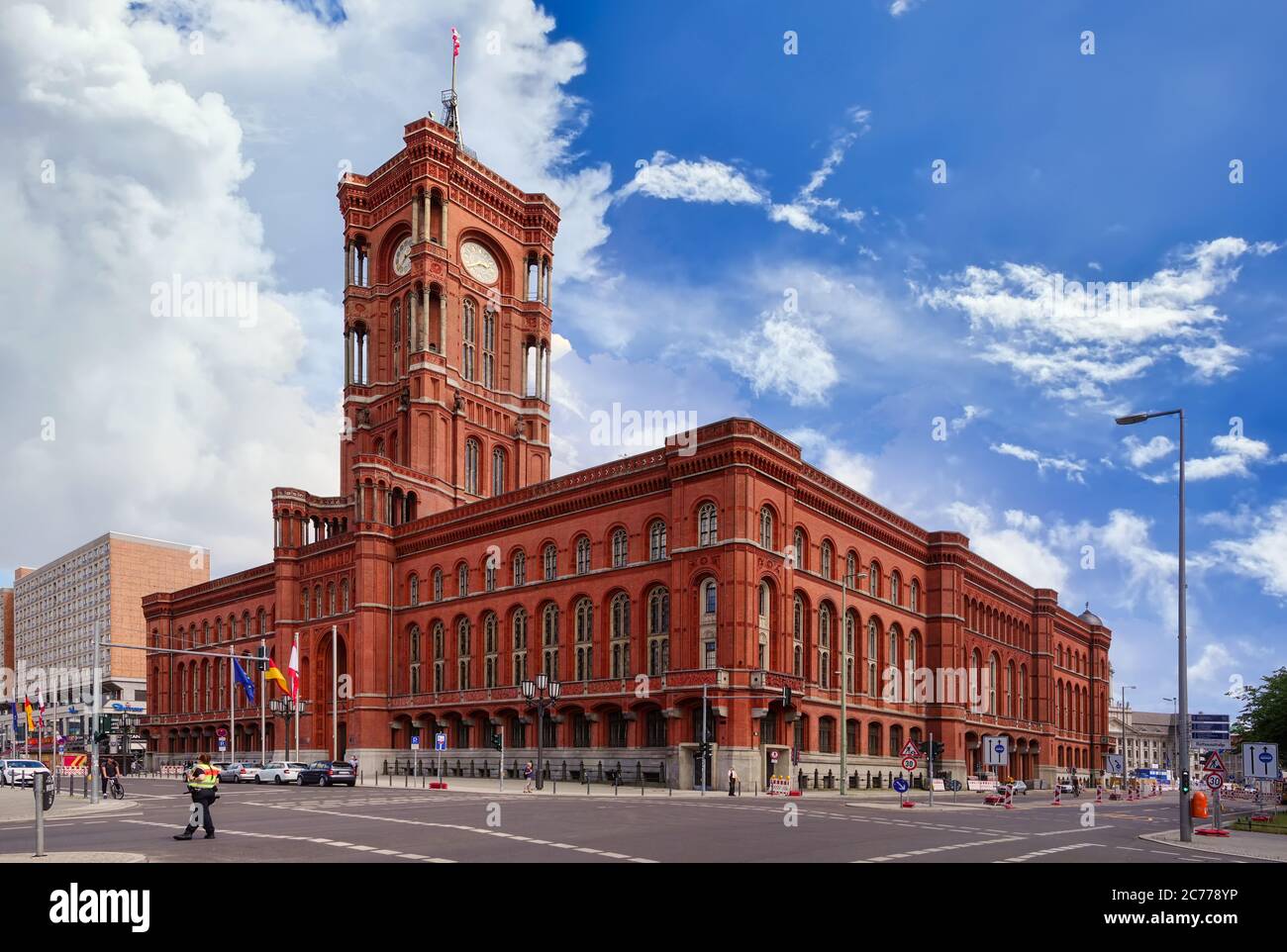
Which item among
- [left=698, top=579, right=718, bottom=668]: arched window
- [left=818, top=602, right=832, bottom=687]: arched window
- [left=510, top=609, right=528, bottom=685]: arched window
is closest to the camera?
[left=698, top=579, right=718, bottom=668]: arched window

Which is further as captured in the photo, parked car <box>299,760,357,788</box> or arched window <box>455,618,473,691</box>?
arched window <box>455,618,473,691</box>

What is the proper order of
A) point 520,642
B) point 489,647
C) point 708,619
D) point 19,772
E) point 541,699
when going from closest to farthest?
point 541,699
point 708,619
point 19,772
point 520,642
point 489,647

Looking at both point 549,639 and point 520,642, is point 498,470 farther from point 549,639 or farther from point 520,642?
point 549,639

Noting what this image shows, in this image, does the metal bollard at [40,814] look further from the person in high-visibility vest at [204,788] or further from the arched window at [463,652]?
the arched window at [463,652]

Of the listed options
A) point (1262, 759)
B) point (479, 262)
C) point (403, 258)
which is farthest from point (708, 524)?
point (403, 258)

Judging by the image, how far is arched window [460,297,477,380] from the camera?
8831 centimetres

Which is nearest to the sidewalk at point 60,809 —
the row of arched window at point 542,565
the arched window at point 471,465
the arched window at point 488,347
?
the row of arched window at point 542,565

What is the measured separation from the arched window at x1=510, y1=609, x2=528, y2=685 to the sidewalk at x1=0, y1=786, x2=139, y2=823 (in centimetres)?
2727

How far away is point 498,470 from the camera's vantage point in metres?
91.2

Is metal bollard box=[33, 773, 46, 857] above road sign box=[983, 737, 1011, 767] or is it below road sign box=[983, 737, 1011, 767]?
above

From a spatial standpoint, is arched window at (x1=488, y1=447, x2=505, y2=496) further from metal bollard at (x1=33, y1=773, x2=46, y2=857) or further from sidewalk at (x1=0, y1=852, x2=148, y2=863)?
sidewalk at (x1=0, y1=852, x2=148, y2=863)

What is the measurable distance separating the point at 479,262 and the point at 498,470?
57.5ft

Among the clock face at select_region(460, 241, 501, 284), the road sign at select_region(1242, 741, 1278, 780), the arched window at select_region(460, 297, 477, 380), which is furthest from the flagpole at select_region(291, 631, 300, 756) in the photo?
the road sign at select_region(1242, 741, 1278, 780)

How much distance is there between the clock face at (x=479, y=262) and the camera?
8994cm
